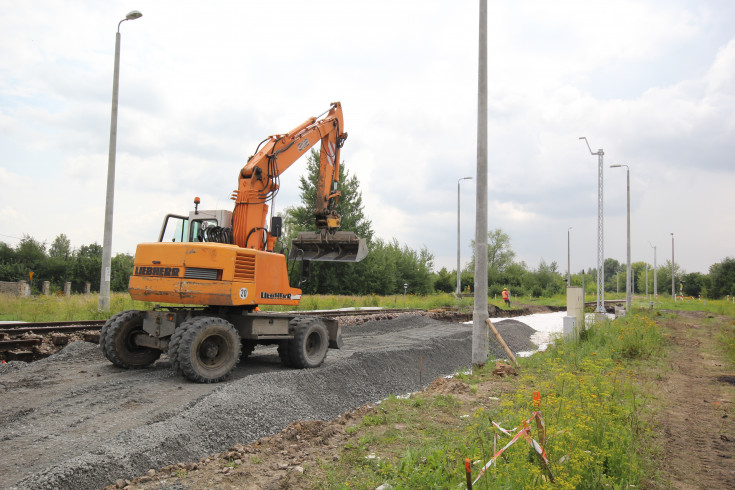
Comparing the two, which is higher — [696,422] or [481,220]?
[481,220]

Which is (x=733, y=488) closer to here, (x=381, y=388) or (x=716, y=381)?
(x=381, y=388)

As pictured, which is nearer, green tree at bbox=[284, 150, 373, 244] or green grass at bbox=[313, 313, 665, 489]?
green grass at bbox=[313, 313, 665, 489]

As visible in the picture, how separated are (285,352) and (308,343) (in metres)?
0.57

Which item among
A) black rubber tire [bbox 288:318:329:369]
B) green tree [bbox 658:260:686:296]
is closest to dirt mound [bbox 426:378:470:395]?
black rubber tire [bbox 288:318:329:369]

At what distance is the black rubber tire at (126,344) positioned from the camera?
Result: 1002 centimetres

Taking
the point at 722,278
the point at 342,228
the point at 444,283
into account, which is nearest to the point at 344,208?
the point at 342,228

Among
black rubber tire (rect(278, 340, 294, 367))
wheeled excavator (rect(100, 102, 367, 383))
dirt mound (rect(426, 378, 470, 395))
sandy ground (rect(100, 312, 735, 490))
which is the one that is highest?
wheeled excavator (rect(100, 102, 367, 383))

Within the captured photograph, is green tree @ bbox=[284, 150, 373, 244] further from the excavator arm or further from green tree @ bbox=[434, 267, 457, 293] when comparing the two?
the excavator arm

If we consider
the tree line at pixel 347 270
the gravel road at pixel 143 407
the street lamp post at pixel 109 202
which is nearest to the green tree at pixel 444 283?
the tree line at pixel 347 270

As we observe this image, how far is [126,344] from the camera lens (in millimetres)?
10312

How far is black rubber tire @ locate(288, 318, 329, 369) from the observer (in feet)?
34.7

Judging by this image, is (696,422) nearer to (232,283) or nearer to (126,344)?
(232,283)

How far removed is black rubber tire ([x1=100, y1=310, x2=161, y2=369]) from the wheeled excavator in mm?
19

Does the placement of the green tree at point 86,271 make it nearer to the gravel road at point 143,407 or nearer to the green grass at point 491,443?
the gravel road at point 143,407
